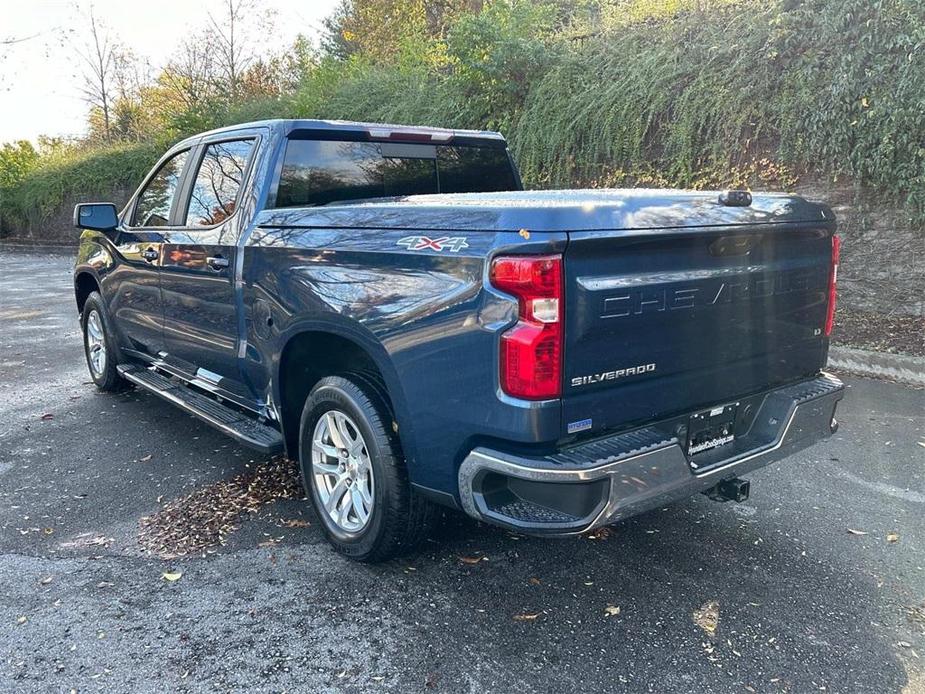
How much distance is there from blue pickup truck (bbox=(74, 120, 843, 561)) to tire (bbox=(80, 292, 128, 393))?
1.94m

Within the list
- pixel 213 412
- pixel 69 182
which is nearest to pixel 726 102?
pixel 213 412

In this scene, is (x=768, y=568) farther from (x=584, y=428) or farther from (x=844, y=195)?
(x=844, y=195)

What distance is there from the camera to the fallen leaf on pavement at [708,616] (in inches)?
114

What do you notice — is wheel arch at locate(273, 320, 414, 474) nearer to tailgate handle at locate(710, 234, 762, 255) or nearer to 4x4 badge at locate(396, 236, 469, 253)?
4x4 badge at locate(396, 236, 469, 253)

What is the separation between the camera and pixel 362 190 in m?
4.36

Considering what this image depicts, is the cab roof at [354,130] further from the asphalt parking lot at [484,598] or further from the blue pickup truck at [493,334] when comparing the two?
the asphalt parking lot at [484,598]

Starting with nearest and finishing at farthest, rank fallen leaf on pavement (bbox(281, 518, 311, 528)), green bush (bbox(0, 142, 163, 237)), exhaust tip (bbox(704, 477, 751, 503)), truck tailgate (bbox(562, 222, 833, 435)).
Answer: truck tailgate (bbox(562, 222, 833, 435)) < exhaust tip (bbox(704, 477, 751, 503)) < fallen leaf on pavement (bbox(281, 518, 311, 528)) < green bush (bbox(0, 142, 163, 237))

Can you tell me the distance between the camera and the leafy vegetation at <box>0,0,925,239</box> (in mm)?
7402

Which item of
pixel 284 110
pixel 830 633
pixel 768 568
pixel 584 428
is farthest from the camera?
pixel 284 110

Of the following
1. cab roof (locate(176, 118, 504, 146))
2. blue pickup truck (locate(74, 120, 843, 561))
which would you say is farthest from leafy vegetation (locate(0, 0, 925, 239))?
blue pickup truck (locate(74, 120, 843, 561))

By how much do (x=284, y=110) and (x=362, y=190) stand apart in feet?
54.3

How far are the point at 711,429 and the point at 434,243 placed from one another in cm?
139

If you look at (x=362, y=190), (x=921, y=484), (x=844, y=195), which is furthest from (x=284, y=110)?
(x=921, y=484)

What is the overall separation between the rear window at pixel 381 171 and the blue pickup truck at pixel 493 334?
0.05 feet
